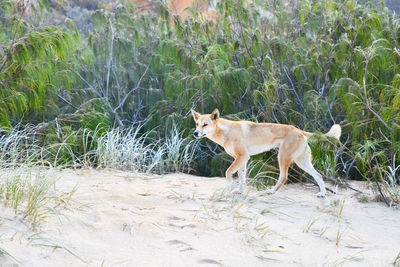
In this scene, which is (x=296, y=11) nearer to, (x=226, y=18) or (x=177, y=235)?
(x=226, y=18)

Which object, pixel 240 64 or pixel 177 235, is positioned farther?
pixel 240 64

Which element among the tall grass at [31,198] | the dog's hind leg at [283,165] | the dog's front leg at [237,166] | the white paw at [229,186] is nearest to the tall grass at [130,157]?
the dog's front leg at [237,166]

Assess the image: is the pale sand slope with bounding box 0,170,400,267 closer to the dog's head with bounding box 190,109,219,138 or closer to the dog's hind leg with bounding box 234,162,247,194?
the dog's hind leg with bounding box 234,162,247,194

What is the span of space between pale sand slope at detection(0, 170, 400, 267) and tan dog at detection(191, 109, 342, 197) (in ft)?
1.03

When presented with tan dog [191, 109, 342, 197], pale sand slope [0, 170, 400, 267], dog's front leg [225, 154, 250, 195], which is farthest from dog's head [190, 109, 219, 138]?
pale sand slope [0, 170, 400, 267]

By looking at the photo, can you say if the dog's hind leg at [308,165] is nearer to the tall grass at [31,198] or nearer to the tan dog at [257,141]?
the tan dog at [257,141]

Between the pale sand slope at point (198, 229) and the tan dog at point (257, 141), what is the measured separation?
313 millimetres

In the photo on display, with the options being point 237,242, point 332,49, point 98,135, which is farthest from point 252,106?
point 237,242

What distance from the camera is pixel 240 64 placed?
7.24 m

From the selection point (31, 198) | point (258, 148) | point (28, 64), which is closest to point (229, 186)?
point (258, 148)

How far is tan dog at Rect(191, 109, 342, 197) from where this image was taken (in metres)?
5.04

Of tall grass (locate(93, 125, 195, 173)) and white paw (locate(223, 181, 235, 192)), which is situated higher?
white paw (locate(223, 181, 235, 192))

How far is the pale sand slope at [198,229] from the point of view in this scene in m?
3.10

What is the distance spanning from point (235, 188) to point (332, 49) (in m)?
2.87
